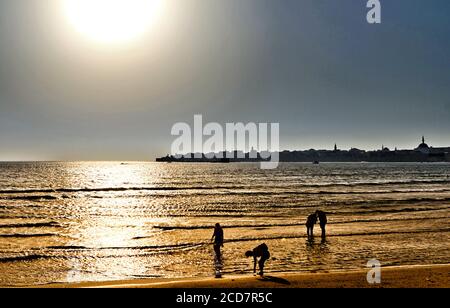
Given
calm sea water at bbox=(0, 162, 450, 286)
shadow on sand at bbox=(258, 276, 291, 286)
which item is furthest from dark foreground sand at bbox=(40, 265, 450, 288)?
calm sea water at bbox=(0, 162, 450, 286)

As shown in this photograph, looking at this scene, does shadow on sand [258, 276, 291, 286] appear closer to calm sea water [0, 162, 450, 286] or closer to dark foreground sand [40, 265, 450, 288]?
dark foreground sand [40, 265, 450, 288]

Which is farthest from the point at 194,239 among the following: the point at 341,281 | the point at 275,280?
the point at 341,281

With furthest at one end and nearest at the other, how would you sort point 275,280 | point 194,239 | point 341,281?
point 194,239 → point 275,280 → point 341,281

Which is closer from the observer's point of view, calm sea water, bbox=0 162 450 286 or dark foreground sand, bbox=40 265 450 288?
dark foreground sand, bbox=40 265 450 288

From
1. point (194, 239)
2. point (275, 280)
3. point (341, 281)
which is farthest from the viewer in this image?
point (194, 239)

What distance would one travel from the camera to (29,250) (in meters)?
23.3

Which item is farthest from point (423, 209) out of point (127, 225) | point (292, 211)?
point (127, 225)

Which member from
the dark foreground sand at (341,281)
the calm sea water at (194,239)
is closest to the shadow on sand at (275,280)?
the dark foreground sand at (341,281)

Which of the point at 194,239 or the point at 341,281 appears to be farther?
the point at 194,239

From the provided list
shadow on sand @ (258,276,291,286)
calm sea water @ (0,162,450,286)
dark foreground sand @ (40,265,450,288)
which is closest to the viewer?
dark foreground sand @ (40,265,450,288)

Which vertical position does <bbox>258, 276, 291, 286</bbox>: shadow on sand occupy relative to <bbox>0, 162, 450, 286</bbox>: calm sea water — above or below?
above

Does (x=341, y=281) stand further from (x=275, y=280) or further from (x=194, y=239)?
(x=194, y=239)

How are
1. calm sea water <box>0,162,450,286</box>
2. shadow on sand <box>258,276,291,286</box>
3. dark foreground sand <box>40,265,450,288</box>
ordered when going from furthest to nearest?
calm sea water <box>0,162,450,286</box> → shadow on sand <box>258,276,291,286</box> → dark foreground sand <box>40,265,450,288</box>

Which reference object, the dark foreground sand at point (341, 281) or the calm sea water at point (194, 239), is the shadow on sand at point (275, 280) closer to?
the dark foreground sand at point (341, 281)
